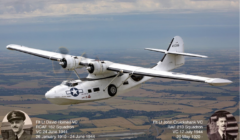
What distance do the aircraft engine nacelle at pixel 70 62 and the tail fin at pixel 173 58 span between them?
29.5ft

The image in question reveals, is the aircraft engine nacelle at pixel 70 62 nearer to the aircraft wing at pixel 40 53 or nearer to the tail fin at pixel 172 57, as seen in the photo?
the aircraft wing at pixel 40 53

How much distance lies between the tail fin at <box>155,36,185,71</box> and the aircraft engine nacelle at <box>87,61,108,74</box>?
7.39 m

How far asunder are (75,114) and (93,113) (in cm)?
356

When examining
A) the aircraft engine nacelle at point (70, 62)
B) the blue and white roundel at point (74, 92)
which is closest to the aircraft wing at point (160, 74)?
the aircraft engine nacelle at point (70, 62)

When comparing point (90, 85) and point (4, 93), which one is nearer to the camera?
point (90, 85)

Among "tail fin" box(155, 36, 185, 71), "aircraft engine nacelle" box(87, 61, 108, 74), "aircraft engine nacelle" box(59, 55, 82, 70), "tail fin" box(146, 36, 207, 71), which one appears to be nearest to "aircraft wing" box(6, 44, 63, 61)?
"aircraft engine nacelle" box(59, 55, 82, 70)

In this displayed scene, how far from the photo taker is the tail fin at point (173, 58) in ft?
105

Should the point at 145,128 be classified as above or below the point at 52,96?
below

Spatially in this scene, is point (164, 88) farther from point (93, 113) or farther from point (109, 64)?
point (109, 64)

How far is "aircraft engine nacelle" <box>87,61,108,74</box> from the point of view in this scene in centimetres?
2611

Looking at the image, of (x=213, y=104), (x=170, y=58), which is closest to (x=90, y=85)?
(x=170, y=58)

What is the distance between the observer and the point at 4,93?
314 ft

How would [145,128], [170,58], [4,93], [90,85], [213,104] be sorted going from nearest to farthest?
1. [90,85]
2. [170,58]
3. [145,128]
4. [213,104]
5. [4,93]

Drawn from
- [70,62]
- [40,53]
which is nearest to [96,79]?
[70,62]
